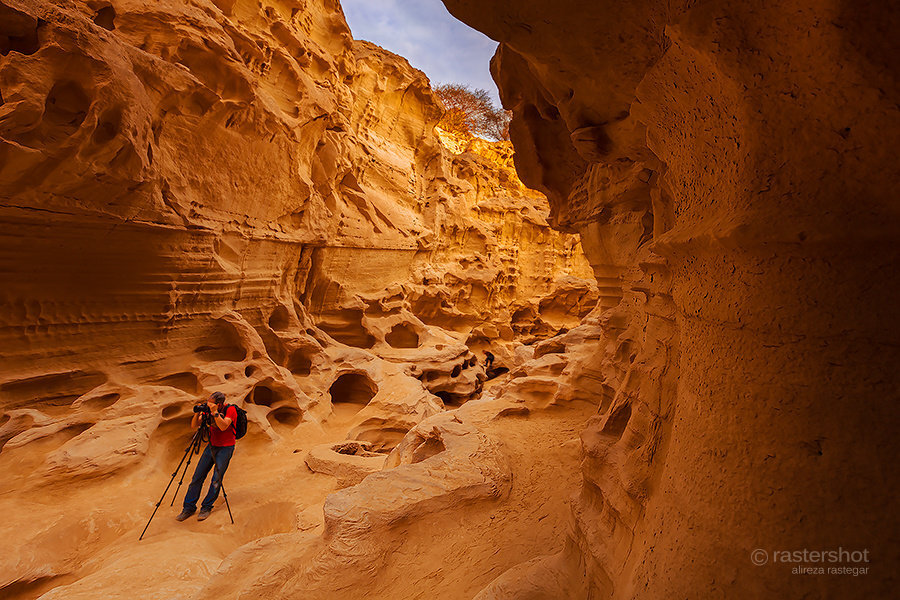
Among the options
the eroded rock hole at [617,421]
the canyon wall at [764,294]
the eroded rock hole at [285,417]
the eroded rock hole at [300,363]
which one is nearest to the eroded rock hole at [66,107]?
the eroded rock hole at [285,417]

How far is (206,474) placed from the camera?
409cm

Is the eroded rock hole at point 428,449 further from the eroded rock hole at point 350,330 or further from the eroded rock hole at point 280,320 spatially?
the eroded rock hole at point 350,330

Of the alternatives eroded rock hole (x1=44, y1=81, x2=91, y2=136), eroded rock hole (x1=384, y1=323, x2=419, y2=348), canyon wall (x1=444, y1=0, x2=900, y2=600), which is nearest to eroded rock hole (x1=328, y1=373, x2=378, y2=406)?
eroded rock hole (x1=384, y1=323, x2=419, y2=348)

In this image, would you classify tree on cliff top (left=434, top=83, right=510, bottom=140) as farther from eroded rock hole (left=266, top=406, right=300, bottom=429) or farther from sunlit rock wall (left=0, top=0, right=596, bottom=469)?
eroded rock hole (left=266, top=406, right=300, bottom=429)

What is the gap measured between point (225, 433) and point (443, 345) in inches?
290

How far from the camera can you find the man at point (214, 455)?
4.01 meters

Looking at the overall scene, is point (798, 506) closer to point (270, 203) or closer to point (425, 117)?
point (270, 203)

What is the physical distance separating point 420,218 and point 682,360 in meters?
13.0

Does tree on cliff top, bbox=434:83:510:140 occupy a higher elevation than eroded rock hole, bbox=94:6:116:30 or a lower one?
higher

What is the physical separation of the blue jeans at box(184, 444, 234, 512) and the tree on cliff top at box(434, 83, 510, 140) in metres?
18.5

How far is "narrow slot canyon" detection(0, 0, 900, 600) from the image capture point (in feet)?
3.48

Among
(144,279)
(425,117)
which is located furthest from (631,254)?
(425,117)

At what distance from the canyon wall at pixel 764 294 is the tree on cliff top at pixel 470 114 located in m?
19.4

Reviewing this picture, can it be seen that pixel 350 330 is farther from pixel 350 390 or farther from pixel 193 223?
pixel 193 223
